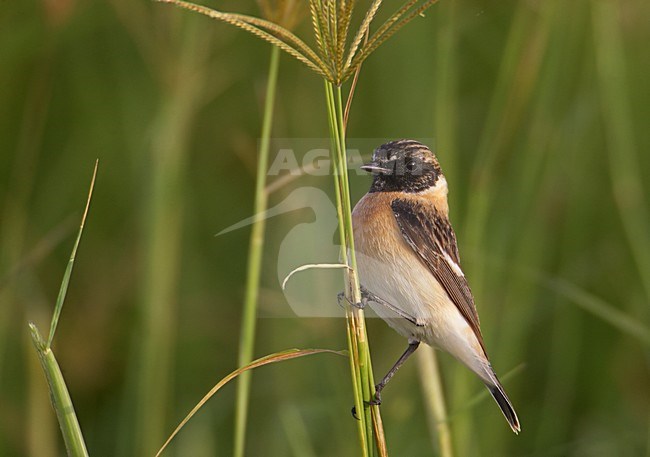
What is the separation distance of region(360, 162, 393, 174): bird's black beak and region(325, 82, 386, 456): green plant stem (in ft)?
0.52

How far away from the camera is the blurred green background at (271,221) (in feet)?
9.80

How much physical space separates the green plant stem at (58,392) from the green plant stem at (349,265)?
41 cm

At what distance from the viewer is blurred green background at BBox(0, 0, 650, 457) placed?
9.80 feet

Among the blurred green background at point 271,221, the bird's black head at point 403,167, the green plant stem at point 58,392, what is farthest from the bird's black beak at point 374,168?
the blurred green background at point 271,221

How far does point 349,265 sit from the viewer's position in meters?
1.24

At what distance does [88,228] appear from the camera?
14.1ft

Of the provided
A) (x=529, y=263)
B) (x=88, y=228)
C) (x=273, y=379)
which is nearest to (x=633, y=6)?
(x=529, y=263)

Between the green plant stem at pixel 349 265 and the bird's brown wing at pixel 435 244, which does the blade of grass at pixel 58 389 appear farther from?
the bird's brown wing at pixel 435 244

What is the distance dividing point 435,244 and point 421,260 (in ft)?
0.19

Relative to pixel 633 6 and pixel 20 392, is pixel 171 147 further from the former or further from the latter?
pixel 633 6

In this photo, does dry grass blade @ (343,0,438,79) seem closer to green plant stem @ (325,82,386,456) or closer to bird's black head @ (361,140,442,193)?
green plant stem @ (325,82,386,456)

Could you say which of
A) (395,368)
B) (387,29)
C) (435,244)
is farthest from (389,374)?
(387,29)

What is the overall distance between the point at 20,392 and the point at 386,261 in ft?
8.78

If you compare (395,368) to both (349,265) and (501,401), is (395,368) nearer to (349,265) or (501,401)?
(349,265)
